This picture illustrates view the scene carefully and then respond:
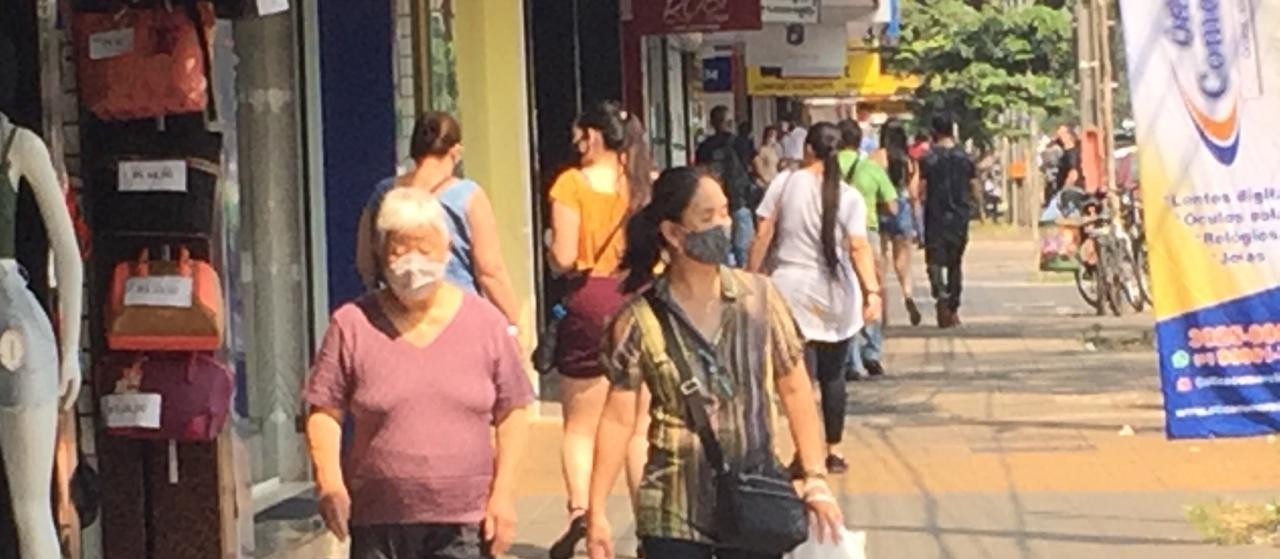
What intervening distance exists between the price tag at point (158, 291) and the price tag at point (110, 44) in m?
0.65

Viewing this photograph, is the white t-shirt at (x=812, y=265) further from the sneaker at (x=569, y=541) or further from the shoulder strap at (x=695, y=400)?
the shoulder strap at (x=695, y=400)

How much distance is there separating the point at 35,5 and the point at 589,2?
13.3 metres

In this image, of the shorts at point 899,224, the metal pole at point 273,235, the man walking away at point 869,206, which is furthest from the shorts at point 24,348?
the shorts at point 899,224

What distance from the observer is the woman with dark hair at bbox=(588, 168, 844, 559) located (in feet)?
22.3

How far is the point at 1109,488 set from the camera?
13.0 m

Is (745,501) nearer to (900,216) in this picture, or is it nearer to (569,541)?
(569,541)

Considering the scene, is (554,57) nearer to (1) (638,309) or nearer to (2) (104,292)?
(2) (104,292)

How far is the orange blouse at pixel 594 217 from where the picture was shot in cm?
1073

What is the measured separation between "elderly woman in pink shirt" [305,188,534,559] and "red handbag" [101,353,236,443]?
1.40 meters

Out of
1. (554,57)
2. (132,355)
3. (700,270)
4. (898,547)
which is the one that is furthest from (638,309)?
(554,57)

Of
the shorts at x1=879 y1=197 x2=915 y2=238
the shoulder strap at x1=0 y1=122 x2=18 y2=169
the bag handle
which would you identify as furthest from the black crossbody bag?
the shorts at x1=879 y1=197 x2=915 y2=238

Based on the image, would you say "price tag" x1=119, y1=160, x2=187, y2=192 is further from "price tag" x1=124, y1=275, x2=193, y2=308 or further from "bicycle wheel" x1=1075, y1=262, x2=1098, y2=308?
"bicycle wheel" x1=1075, y1=262, x2=1098, y2=308

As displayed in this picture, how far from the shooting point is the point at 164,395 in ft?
26.8

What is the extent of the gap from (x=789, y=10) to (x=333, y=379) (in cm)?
2002
